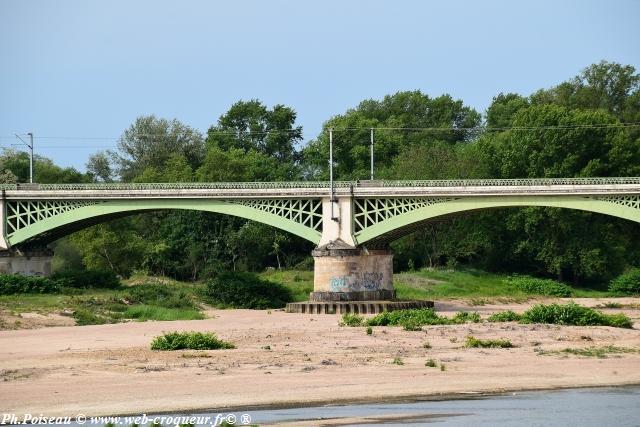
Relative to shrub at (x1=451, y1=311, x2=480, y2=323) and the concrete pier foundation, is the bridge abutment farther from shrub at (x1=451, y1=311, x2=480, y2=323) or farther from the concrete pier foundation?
the concrete pier foundation

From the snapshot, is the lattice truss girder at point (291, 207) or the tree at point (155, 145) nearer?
the lattice truss girder at point (291, 207)

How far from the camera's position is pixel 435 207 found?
76.1 meters

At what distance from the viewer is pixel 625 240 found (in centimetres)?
10050

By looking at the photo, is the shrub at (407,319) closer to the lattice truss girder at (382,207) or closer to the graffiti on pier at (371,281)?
the lattice truss girder at (382,207)

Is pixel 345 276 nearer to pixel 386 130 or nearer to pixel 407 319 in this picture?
pixel 407 319

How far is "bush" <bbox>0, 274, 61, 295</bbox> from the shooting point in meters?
78.0

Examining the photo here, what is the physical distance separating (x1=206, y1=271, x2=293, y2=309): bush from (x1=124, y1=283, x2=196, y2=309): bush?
2.07 m

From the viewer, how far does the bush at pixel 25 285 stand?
78.0 m

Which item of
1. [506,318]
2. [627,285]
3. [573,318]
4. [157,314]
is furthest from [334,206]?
[627,285]

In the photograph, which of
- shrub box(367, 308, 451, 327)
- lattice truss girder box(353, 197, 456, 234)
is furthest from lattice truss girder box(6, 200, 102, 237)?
shrub box(367, 308, 451, 327)

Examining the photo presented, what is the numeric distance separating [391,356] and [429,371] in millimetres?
4320

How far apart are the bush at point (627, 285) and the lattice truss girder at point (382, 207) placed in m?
22.9

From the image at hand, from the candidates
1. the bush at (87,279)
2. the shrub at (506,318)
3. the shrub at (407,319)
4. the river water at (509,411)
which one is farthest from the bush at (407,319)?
the bush at (87,279)

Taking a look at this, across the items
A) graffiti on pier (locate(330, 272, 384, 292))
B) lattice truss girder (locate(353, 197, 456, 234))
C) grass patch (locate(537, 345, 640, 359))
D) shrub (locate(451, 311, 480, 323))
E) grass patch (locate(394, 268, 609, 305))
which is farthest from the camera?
grass patch (locate(394, 268, 609, 305))
